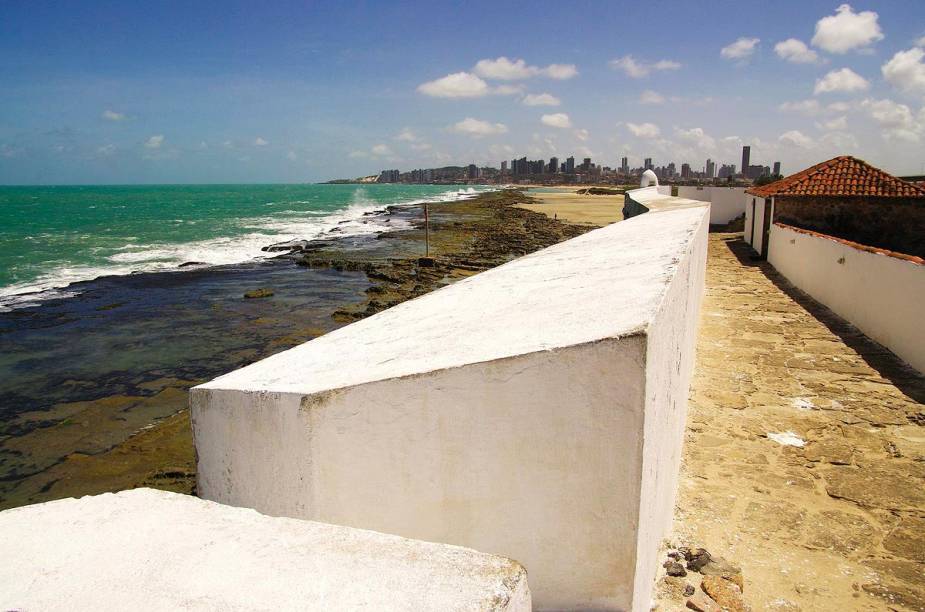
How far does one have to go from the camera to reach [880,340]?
22.2ft

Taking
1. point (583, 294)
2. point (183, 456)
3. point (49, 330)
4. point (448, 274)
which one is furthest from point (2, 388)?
point (448, 274)

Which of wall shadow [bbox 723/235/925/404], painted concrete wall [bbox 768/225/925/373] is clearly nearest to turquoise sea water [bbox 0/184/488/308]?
wall shadow [bbox 723/235/925/404]

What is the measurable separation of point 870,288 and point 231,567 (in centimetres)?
818

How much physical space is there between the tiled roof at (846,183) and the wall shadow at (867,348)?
3.58 metres

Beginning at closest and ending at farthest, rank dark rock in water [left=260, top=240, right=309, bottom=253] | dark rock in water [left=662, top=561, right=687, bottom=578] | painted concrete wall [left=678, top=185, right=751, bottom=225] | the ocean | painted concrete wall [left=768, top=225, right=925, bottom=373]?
dark rock in water [left=662, top=561, right=687, bottom=578] < painted concrete wall [left=768, top=225, right=925, bottom=373] < the ocean < painted concrete wall [left=678, top=185, right=751, bottom=225] < dark rock in water [left=260, top=240, right=309, bottom=253]

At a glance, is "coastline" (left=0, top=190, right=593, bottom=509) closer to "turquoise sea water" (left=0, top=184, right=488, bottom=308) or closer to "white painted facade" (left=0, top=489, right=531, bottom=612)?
"turquoise sea water" (left=0, top=184, right=488, bottom=308)

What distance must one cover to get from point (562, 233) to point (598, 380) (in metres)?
29.2

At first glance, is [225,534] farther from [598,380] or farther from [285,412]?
[598,380]

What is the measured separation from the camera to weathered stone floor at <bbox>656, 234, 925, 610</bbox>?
2842 millimetres

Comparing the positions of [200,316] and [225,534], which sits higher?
[225,534]

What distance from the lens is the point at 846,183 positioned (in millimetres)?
14117

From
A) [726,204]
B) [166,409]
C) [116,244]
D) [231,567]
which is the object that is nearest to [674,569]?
[231,567]

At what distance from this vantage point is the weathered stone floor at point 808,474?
284 cm

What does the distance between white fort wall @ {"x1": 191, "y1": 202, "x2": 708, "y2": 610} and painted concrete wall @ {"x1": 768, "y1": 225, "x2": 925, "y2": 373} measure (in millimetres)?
5336
